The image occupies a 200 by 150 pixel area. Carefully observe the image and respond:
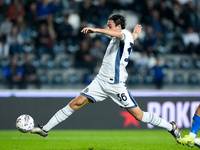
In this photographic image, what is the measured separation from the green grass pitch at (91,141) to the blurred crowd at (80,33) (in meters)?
2.26

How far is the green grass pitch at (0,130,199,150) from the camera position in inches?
270

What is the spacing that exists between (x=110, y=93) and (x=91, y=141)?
2.19 metres

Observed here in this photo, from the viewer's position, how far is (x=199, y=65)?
42.7ft

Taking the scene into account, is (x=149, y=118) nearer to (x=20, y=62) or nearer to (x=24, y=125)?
(x=24, y=125)

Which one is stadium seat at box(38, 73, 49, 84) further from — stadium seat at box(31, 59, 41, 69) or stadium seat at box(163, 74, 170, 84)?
stadium seat at box(163, 74, 170, 84)

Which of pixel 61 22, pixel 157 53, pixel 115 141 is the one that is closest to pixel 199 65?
pixel 157 53

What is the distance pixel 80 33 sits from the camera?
12.8 m

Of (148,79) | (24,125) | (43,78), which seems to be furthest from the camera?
(148,79)

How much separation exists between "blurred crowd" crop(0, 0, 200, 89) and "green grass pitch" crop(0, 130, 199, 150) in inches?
88.9

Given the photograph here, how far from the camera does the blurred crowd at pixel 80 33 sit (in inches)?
461

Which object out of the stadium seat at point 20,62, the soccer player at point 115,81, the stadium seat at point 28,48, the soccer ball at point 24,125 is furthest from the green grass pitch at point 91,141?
the stadium seat at point 28,48

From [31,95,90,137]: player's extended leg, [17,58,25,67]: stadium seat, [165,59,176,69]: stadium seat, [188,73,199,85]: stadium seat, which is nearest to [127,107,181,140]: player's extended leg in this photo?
[31,95,90,137]: player's extended leg

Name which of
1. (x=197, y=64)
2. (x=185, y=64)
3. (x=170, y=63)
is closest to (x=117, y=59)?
(x=170, y=63)

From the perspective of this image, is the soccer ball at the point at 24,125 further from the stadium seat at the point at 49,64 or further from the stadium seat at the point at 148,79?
the stadium seat at the point at 148,79
